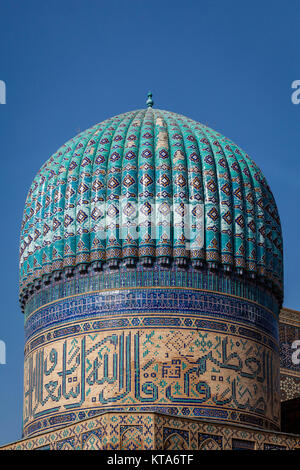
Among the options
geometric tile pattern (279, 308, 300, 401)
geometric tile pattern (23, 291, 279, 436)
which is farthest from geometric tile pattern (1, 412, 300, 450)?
geometric tile pattern (279, 308, 300, 401)

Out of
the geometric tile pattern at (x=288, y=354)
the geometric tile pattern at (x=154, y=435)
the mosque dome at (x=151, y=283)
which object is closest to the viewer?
the geometric tile pattern at (x=154, y=435)

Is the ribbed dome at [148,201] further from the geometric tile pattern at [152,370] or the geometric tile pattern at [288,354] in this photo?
the geometric tile pattern at [288,354]

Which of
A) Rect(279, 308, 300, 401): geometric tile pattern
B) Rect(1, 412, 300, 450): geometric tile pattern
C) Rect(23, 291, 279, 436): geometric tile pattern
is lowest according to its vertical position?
Rect(1, 412, 300, 450): geometric tile pattern

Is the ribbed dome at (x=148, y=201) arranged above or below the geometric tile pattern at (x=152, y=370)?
above

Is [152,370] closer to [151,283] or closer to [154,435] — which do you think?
[151,283]

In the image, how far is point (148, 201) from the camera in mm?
14969

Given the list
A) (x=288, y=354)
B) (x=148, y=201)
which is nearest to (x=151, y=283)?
(x=148, y=201)

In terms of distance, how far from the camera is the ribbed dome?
14.9m

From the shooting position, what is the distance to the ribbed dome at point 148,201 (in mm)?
14930

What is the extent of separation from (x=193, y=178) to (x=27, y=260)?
8.16 ft

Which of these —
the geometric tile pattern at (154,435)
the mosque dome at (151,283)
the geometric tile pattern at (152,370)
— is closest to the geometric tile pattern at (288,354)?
the mosque dome at (151,283)

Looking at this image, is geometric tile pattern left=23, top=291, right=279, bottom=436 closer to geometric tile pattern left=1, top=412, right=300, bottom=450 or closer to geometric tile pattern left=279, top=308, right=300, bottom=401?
geometric tile pattern left=1, top=412, right=300, bottom=450

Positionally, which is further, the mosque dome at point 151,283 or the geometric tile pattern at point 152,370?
the mosque dome at point 151,283

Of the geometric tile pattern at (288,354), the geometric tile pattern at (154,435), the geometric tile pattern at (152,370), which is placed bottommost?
the geometric tile pattern at (154,435)
